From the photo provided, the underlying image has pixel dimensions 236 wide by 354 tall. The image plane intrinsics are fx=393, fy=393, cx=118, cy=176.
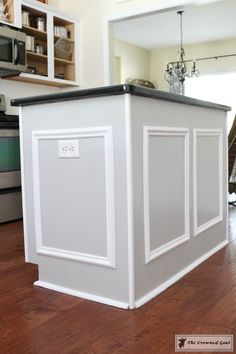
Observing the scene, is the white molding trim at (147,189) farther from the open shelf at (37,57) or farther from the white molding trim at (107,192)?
the open shelf at (37,57)

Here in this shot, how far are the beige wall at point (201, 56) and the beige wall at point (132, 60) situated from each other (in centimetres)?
18

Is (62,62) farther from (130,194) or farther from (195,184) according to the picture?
(130,194)

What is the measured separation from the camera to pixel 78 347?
55.4 inches

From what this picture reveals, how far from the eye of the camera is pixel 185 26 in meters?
6.20

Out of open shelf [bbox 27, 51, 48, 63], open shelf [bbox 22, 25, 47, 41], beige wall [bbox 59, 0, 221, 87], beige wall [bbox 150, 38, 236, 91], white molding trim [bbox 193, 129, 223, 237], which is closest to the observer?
white molding trim [bbox 193, 129, 223, 237]

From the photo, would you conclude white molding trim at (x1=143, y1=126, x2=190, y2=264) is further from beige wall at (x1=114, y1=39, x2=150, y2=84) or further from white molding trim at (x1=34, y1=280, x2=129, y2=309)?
beige wall at (x1=114, y1=39, x2=150, y2=84)

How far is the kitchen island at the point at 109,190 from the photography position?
1.74 m

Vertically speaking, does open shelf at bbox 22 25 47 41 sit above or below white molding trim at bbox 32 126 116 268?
above

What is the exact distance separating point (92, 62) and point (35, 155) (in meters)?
2.73

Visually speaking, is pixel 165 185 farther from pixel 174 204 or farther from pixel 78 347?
pixel 78 347

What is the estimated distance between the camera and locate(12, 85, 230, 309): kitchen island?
1739mm

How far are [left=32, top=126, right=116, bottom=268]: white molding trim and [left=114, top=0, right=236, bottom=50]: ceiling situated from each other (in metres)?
3.66

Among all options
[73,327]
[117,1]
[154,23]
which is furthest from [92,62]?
[73,327]

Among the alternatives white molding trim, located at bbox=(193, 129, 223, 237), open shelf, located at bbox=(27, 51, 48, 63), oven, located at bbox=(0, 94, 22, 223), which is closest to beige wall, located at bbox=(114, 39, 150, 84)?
open shelf, located at bbox=(27, 51, 48, 63)
